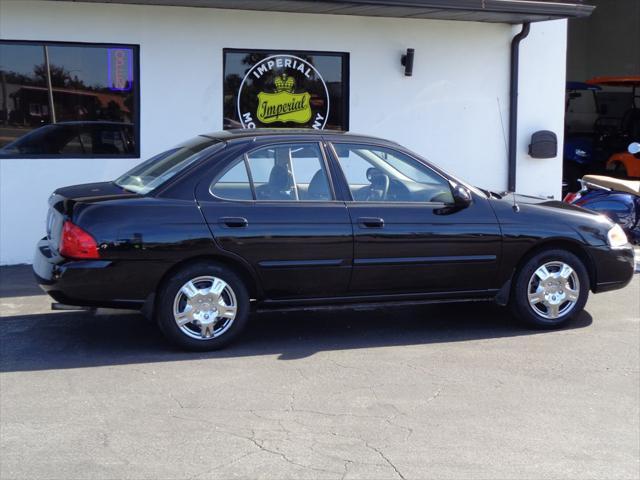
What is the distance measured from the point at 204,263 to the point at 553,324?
10.0 feet

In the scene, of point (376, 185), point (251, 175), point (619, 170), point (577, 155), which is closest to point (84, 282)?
point (251, 175)

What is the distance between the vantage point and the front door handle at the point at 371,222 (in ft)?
21.9

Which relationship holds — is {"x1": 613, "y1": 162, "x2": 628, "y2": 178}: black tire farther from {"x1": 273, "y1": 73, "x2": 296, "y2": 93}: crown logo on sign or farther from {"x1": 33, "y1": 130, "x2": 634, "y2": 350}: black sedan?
{"x1": 33, "y1": 130, "x2": 634, "y2": 350}: black sedan

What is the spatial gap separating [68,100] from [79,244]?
4.19 meters

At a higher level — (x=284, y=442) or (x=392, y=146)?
(x=392, y=146)

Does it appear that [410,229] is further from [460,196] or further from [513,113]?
[513,113]

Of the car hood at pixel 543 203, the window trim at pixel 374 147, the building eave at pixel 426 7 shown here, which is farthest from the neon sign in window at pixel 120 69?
the car hood at pixel 543 203

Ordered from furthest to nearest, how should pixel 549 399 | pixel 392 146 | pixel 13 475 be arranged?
pixel 392 146, pixel 549 399, pixel 13 475

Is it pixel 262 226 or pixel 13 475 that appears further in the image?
pixel 262 226

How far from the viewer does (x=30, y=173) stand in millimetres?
9633

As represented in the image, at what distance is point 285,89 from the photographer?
420 inches

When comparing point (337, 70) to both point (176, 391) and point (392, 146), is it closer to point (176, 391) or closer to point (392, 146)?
point (392, 146)

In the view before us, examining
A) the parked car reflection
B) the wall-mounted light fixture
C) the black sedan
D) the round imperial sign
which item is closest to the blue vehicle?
A: the wall-mounted light fixture

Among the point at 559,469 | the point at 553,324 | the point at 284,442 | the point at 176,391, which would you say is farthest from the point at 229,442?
the point at 553,324
